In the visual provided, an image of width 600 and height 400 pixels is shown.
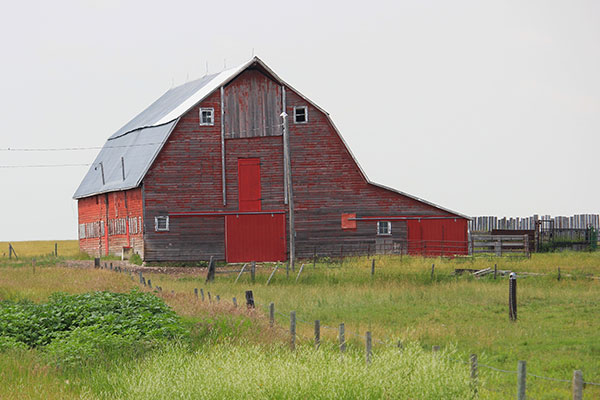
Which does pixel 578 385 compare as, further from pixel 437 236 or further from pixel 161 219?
pixel 437 236

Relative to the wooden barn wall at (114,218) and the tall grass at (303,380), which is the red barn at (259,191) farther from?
the tall grass at (303,380)

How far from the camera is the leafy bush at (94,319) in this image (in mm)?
15883

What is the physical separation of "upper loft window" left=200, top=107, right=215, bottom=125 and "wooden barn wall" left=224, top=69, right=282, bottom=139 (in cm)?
89

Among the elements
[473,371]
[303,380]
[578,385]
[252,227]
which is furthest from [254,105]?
[578,385]

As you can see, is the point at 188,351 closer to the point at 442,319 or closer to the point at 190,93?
the point at 442,319

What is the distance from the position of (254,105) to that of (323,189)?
5039 mm

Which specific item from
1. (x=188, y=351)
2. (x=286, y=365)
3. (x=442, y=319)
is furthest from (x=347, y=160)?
(x=286, y=365)

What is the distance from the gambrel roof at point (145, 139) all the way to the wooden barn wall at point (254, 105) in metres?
0.53

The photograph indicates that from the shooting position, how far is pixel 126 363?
1421 centimetres

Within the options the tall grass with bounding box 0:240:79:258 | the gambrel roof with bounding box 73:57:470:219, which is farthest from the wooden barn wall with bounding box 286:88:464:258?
the tall grass with bounding box 0:240:79:258

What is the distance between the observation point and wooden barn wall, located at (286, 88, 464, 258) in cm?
4062

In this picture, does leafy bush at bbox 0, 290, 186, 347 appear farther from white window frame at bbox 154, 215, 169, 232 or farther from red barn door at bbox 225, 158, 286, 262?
red barn door at bbox 225, 158, 286, 262

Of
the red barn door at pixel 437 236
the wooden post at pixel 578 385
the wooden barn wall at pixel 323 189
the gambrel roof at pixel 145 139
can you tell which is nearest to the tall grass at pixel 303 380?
the wooden post at pixel 578 385

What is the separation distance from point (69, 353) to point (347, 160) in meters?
27.6
